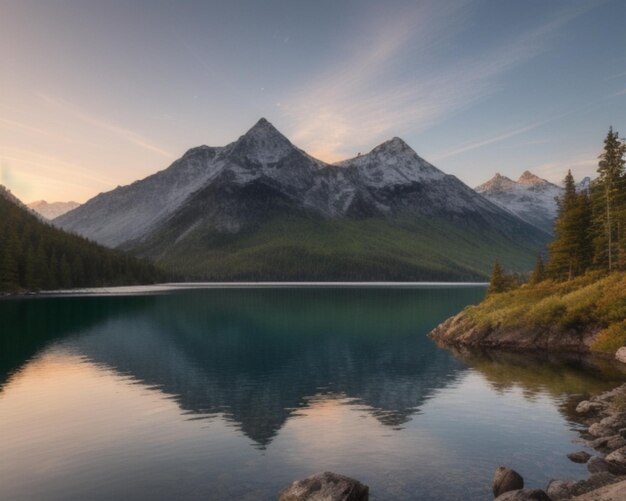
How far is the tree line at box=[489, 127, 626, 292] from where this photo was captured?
86625 mm

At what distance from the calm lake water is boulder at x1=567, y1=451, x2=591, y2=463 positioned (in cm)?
51

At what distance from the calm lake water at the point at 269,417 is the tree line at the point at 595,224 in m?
35.3

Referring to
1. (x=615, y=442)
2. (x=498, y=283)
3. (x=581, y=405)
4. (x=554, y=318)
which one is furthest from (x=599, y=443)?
(x=498, y=283)

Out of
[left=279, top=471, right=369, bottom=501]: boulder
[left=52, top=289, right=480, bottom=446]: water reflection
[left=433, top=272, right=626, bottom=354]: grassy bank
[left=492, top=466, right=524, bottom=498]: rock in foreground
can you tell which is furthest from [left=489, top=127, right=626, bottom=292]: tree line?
[left=279, top=471, right=369, bottom=501]: boulder

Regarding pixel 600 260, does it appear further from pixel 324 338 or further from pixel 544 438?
pixel 544 438

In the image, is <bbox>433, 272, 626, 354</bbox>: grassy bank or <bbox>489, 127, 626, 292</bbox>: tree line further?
<bbox>489, 127, 626, 292</bbox>: tree line

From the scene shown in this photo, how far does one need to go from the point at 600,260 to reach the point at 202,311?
8799 centimetres

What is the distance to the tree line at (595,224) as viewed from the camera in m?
86.6

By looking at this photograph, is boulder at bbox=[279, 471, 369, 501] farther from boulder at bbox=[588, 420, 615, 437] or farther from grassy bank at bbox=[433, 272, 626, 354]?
grassy bank at bbox=[433, 272, 626, 354]

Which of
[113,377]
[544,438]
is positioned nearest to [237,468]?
[544,438]

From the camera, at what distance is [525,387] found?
47.3 metres

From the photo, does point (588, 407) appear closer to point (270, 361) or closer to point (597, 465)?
point (597, 465)

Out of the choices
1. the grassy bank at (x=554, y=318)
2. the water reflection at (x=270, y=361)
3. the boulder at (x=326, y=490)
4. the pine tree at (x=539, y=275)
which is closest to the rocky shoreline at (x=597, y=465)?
the boulder at (x=326, y=490)

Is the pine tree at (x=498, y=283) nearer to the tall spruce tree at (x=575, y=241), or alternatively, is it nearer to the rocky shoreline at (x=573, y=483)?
the tall spruce tree at (x=575, y=241)
